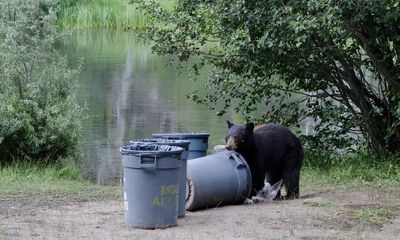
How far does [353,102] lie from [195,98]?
2682mm

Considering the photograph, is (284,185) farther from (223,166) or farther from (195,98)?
(195,98)

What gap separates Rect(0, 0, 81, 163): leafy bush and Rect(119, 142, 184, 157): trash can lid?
5.40m

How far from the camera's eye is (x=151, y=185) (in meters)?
8.26

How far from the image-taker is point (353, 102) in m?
14.1

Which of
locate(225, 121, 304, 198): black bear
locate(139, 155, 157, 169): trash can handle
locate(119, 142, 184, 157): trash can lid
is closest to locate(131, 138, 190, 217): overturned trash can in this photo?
locate(119, 142, 184, 157): trash can lid

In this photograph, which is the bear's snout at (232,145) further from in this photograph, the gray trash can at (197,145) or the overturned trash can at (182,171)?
the overturned trash can at (182,171)

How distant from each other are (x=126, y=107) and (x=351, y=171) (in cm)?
1103

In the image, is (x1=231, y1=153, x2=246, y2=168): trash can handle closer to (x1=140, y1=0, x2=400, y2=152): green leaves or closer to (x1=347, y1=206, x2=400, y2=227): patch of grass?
(x1=347, y1=206, x2=400, y2=227): patch of grass

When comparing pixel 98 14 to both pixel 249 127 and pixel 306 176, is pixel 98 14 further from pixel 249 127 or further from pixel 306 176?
pixel 249 127

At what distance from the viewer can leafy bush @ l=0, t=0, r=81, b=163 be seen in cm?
1375

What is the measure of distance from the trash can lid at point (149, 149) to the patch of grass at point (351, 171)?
13.1 ft

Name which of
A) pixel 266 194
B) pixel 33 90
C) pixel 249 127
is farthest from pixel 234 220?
pixel 33 90

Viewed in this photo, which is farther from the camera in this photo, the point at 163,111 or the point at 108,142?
the point at 163,111

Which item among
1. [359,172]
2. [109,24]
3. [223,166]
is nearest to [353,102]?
[359,172]
